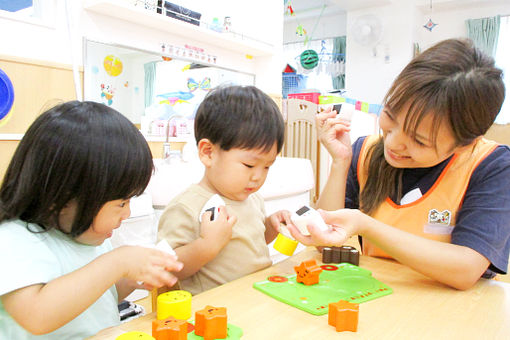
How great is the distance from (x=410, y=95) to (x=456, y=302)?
374mm

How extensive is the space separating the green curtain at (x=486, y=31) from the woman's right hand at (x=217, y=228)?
4.68m

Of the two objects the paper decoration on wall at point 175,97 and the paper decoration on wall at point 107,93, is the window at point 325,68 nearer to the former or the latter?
the paper decoration on wall at point 175,97

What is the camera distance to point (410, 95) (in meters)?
0.76

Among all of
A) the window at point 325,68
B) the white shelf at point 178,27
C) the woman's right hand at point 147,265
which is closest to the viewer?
the woman's right hand at point 147,265

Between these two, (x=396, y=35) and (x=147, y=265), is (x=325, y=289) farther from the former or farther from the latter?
(x=396, y=35)

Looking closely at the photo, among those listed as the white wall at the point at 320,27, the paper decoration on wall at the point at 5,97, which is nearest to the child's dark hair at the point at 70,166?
the paper decoration on wall at the point at 5,97

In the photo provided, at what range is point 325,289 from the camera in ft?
2.27

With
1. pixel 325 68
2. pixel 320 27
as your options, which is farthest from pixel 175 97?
pixel 320 27

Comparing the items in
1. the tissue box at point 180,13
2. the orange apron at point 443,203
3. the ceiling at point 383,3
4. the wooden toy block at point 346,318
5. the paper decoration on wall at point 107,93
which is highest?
the ceiling at point 383,3

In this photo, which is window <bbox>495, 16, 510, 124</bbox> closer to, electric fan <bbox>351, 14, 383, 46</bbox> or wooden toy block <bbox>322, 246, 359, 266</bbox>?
electric fan <bbox>351, 14, 383, 46</bbox>

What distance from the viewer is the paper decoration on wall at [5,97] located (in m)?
1.30

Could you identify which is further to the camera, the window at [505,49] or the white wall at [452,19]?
the white wall at [452,19]

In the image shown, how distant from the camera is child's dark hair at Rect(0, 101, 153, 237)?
560mm

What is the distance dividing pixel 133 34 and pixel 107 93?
0.30m
